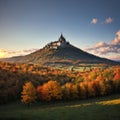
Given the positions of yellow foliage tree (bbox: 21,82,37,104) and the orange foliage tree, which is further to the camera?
the orange foliage tree

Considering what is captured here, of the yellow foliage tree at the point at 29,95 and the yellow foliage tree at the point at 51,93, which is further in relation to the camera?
the yellow foliage tree at the point at 51,93

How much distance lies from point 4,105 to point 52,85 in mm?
20883

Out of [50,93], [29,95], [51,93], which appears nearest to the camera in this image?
[29,95]

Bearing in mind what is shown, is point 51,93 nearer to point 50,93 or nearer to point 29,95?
point 50,93

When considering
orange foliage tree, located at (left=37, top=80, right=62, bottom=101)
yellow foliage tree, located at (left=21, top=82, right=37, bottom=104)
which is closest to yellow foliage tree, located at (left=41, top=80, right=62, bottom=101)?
orange foliage tree, located at (left=37, top=80, right=62, bottom=101)

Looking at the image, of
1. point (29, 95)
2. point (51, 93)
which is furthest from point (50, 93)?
point (29, 95)

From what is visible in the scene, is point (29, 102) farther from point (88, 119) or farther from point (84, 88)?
point (88, 119)

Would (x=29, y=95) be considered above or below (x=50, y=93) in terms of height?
above

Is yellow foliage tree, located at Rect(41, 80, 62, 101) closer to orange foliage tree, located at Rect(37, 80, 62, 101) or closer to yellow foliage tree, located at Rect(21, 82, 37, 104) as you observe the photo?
orange foliage tree, located at Rect(37, 80, 62, 101)

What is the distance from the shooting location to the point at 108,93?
100062 mm

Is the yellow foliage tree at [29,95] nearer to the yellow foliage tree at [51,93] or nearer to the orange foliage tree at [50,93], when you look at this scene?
the orange foliage tree at [50,93]

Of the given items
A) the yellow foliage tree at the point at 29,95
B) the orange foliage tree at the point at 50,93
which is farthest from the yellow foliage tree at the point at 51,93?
the yellow foliage tree at the point at 29,95

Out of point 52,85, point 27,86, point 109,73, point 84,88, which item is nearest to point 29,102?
point 27,86

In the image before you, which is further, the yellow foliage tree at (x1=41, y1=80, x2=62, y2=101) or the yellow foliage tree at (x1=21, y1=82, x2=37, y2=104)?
the yellow foliage tree at (x1=41, y1=80, x2=62, y2=101)
